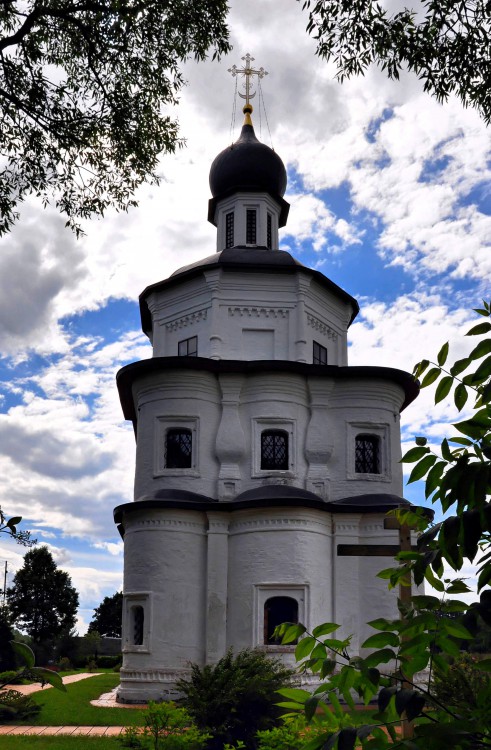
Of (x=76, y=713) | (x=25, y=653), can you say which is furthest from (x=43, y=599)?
(x=25, y=653)

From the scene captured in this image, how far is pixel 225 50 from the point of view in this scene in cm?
920

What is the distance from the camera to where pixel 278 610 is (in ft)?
57.1

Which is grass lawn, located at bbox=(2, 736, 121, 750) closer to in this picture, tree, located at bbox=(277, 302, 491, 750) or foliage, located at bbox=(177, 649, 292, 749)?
foliage, located at bbox=(177, 649, 292, 749)

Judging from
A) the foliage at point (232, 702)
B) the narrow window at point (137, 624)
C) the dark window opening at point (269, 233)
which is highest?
the dark window opening at point (269, 233)

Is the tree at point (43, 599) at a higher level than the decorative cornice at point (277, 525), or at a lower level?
lower

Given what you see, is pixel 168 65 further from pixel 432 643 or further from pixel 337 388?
pixel 337 388

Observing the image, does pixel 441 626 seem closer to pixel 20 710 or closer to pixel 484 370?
pixel 484 370

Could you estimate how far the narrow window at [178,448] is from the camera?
19.4 metres

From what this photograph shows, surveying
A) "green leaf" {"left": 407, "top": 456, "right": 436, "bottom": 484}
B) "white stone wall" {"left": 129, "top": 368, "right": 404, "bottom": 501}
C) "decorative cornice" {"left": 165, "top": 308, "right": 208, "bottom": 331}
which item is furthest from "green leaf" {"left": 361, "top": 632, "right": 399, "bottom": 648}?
"decorative cornice" {"left": 165, "top": 308, "right": 208, "bottom": 331}

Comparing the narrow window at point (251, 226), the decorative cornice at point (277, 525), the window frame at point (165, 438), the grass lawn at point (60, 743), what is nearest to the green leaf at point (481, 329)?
the grass lawn at point (60, 743)

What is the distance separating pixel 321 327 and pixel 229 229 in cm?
467

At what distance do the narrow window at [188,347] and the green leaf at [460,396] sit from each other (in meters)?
18.8

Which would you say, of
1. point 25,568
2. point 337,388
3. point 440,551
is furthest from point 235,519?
point 25,568

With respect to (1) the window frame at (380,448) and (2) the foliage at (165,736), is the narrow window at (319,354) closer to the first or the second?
(1) the window frame at (380,448)
